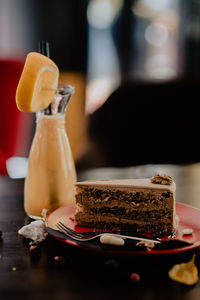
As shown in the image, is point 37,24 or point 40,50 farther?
point 37,24

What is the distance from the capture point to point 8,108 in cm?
286

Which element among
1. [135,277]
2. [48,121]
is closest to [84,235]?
[135,277]

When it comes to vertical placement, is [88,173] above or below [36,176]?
below

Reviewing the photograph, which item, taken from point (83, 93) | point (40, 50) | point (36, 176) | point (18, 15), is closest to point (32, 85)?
point (40, 50)

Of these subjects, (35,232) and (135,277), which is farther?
(35,232)

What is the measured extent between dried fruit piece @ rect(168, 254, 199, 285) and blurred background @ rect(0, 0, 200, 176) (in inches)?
80.2

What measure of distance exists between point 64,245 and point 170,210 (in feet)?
0.96

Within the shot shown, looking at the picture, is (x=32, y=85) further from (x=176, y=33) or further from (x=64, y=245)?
(x=176, y=33)

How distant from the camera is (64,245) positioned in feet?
3.17

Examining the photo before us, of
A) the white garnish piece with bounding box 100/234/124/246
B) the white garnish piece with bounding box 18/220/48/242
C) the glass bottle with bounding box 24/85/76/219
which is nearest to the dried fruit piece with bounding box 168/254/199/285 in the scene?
the white garnish piece with bounding box 100/234/124/246

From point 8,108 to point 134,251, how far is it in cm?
219

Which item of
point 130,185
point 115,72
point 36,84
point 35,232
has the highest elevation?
point 36,84

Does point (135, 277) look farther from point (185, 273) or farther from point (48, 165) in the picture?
point (48, 165)

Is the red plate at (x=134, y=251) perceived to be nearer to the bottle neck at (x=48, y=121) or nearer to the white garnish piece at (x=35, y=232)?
the white garnish piece at (x=35, y=232)
